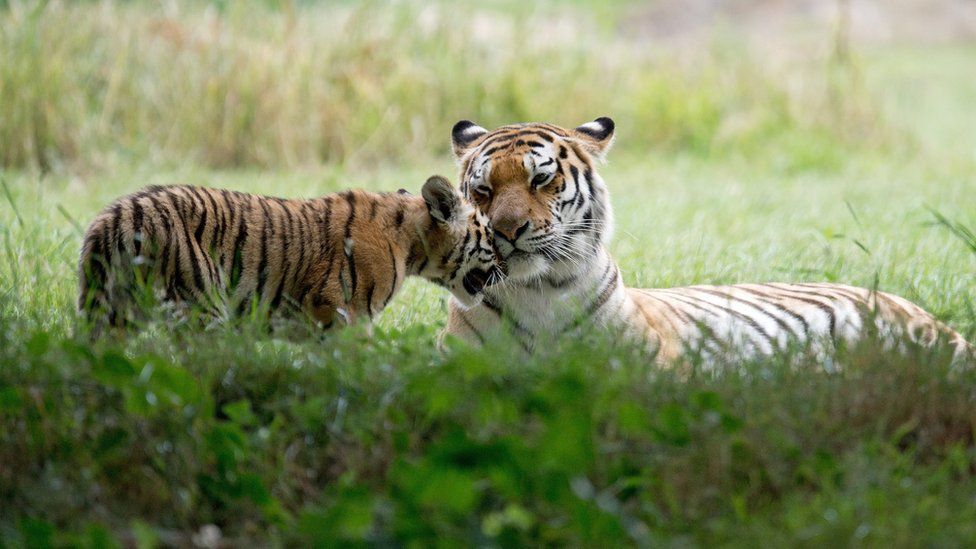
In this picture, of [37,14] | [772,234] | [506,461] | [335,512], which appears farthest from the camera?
[37,14]

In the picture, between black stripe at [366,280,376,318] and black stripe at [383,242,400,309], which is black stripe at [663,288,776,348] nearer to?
black stripe at [383,242,400,309]

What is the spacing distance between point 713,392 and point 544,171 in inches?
72.8

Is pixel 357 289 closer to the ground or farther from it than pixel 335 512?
closer to the ground

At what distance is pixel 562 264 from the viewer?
14.5ft

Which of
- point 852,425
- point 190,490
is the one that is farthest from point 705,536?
point 190,490

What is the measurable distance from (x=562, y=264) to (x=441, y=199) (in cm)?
53

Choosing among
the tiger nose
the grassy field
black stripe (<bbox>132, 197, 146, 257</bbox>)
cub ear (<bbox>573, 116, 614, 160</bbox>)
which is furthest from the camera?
cub ear (<bbox>573, 116, 614, 160</bbox>)

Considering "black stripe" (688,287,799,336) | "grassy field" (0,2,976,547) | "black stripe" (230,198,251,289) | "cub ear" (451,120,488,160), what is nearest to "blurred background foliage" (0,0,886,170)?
"grassy field" (0,2,976,547)

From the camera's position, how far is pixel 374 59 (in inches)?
412

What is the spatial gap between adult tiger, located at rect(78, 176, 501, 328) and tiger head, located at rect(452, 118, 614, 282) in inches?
5.5

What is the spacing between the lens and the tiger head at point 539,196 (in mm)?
4340

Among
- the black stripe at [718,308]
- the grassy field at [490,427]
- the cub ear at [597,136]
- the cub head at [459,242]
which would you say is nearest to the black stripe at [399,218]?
the cub head at [459,242]

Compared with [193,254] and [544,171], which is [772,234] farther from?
[193,254]

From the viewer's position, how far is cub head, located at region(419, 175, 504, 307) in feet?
14.7
